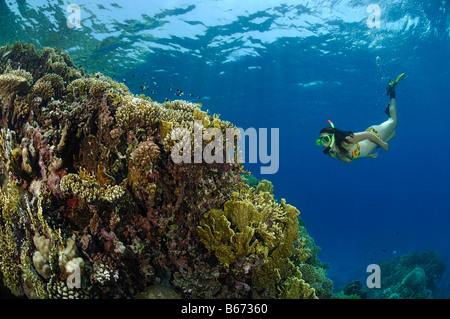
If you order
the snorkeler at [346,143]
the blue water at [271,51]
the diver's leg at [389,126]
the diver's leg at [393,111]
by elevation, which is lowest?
the snorkeler at [346,143]

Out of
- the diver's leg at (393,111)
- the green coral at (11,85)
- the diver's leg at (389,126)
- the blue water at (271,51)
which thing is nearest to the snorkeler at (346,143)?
the diver's leg at (389,126)

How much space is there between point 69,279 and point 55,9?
2234cm

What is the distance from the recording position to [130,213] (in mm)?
4047

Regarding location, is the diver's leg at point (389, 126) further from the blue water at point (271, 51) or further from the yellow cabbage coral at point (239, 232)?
the blue water at point (271, 51)

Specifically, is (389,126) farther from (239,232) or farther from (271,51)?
(271,51)

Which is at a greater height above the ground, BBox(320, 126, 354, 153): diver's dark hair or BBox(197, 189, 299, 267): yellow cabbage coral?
BBox(320, 126, 354, 153): diver's dark hair

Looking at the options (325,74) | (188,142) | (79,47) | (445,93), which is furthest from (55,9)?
(445,93)

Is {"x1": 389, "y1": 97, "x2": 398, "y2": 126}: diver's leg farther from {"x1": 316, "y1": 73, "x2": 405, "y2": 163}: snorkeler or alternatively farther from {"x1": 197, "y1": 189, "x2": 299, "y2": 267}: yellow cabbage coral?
{"x1": 197, "y1": 189, "x2": 299, "y2": 267}: yellow cabbage coral

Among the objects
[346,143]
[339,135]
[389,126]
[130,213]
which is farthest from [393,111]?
[130,213]

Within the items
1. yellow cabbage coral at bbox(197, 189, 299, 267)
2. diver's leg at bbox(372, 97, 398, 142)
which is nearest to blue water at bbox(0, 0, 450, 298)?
diver's leg at bbox(372, 97, 398, 142)

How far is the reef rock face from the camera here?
362 centimetres

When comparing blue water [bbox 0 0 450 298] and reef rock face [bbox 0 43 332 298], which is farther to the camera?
blue water [bbox 0 0 450 298]

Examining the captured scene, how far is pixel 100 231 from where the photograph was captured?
3.80 metres

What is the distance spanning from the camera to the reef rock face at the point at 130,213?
11.9ft
